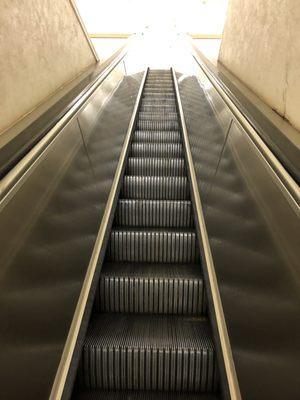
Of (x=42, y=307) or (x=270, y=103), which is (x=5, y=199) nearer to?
(x=42, y=307)

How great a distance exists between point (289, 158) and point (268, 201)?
0.25 m

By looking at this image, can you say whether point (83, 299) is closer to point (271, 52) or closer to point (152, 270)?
point (152, 270)

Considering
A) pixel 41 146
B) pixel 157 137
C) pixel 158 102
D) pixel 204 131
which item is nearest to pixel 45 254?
pixel 41 146

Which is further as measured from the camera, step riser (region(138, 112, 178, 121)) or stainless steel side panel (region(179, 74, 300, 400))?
step riser (region(138, 112, 178, 121))

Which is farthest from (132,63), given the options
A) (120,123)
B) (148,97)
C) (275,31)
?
(275,31)

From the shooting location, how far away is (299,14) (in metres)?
2.49

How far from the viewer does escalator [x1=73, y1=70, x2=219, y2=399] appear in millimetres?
2215

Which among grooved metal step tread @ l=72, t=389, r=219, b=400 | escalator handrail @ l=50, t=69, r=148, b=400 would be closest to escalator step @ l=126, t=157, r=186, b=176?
escalator handrail @ l=50, t=69, r=148, b=400

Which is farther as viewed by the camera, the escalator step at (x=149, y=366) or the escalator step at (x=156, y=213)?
the escalator step at (x=156, y=213)

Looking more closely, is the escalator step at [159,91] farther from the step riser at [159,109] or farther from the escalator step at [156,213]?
the escalator step at [156,213]

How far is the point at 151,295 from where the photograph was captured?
268cm

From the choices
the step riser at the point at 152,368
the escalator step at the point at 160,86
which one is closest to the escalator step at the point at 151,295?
the step riser at the point at 152,368

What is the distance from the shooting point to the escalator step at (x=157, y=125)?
210 inches

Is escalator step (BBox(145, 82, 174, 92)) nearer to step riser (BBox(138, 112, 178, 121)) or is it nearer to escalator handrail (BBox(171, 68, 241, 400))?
step riser (BBox(138, 112, 178, 121))
